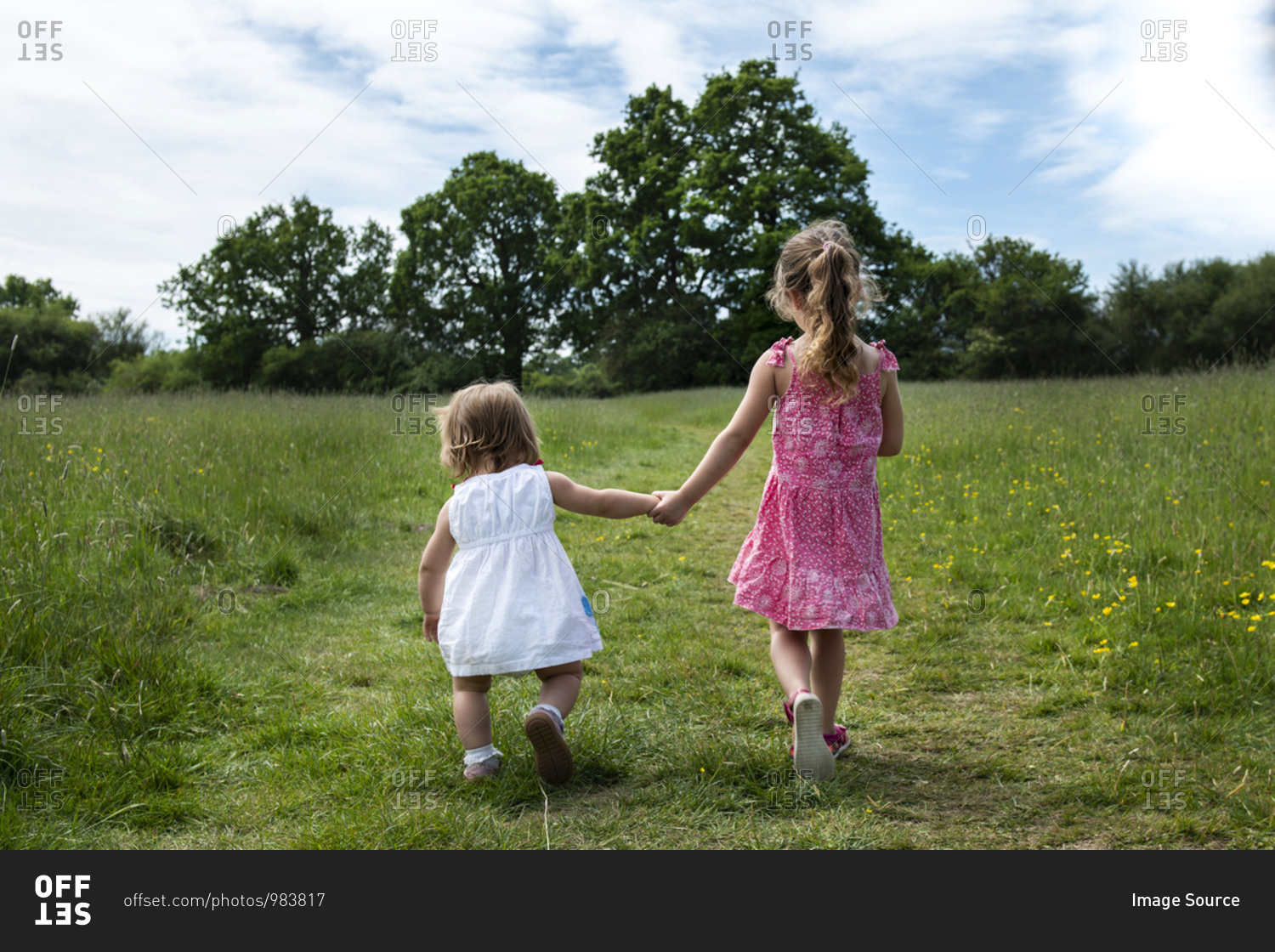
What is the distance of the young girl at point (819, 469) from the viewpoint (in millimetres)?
2951

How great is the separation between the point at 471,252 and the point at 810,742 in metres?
23.2

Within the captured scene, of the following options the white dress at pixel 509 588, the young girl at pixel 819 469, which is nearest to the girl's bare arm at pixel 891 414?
the young girl at pixel 819 469

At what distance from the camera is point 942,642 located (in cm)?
420

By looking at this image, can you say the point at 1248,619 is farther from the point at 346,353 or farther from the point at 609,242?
the point at 609,242

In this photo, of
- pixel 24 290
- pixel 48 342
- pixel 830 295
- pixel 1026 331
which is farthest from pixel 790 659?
pixel 24 290

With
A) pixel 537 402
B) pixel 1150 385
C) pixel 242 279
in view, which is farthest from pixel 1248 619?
pixel 242 279

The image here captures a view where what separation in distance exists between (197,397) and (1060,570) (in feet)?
39.0

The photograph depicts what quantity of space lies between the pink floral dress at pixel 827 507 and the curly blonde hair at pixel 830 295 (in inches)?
3.1

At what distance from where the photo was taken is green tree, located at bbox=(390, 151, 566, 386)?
2383 centimetres

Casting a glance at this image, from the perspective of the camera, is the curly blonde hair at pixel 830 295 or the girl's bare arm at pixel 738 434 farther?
the girl's bare arm at pixel 738 434

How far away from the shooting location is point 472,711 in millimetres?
2873

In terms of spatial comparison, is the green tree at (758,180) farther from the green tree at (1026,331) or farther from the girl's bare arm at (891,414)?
the girl's bare arm at (891,414)
